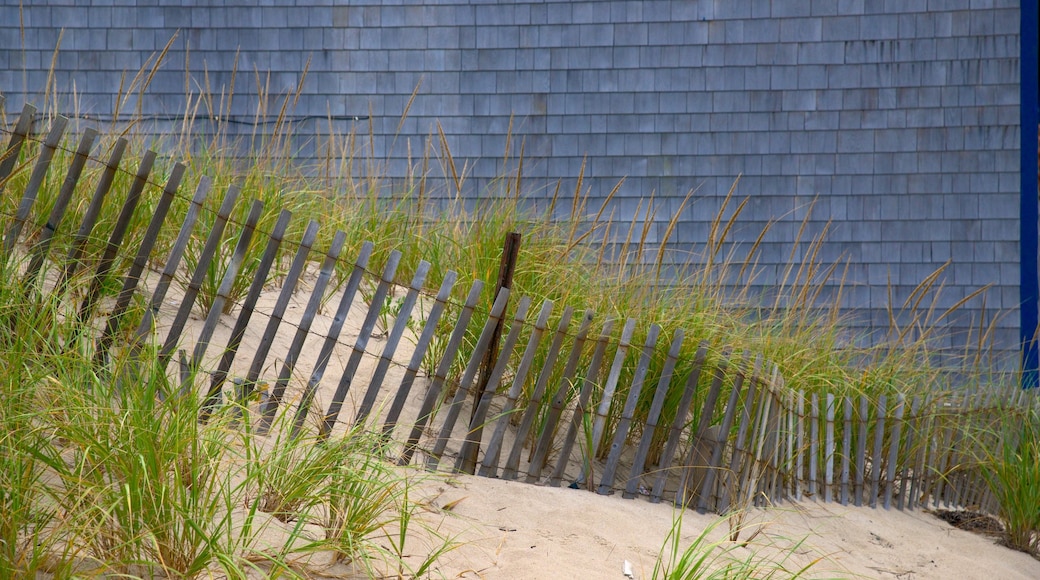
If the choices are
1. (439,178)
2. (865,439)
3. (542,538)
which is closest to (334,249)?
(542,538)

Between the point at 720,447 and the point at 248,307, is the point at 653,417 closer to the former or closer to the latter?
the point at 720,447

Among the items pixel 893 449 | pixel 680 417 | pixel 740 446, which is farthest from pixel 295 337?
pixel 893 449

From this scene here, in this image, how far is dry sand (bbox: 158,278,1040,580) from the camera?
247cm

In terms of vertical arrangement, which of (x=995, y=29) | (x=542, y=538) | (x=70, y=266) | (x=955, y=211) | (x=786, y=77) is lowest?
(x=542, y=538)

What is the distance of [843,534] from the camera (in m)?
3.78

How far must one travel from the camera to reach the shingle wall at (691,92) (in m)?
6.96

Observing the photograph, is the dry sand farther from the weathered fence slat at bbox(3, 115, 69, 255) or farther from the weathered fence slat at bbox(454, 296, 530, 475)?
the weathered fence slat at bbox(3, 115, 69, 255)

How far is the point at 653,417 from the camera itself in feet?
11.2

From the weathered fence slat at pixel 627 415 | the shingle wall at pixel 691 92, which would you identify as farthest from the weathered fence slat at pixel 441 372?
the shingle wall at pixel 691 92

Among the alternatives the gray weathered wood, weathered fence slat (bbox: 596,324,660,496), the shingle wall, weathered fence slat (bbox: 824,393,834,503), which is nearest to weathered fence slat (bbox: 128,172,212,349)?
the gray weathered wood

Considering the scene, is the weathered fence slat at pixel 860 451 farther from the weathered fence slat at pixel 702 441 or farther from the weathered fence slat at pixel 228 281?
the weathered fence slat at pixel 228 281

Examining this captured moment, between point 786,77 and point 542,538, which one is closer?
point 542,538

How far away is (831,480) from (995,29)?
14.6 feet

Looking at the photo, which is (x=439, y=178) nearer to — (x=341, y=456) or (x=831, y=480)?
(x=831, y=480)
